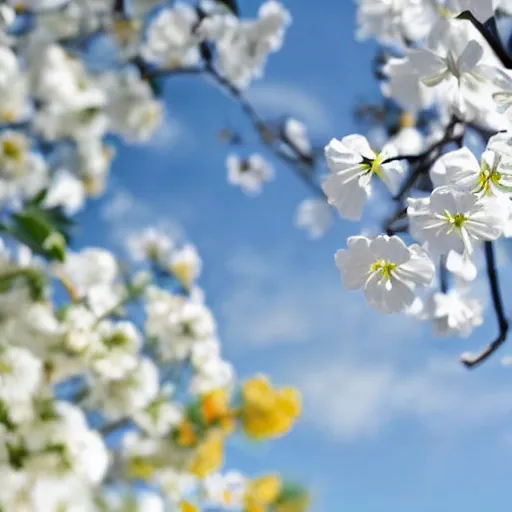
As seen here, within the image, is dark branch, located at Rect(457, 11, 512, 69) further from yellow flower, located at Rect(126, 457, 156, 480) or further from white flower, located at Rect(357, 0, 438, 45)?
yellow flower, located at Rect(126, 457, 156, 480)

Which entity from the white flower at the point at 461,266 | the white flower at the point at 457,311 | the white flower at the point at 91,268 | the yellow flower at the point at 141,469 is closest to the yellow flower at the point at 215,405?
the yellow flower at the point at 141,469

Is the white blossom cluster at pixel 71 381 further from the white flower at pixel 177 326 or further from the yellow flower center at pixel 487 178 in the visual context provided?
the yellow flower center at pixel 487 178

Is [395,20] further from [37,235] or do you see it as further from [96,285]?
[96,285]

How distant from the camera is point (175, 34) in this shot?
0.93 meters

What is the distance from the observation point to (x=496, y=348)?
0.37 meters

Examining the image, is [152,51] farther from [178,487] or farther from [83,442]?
[178,487]

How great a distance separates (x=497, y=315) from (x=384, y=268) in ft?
0.39

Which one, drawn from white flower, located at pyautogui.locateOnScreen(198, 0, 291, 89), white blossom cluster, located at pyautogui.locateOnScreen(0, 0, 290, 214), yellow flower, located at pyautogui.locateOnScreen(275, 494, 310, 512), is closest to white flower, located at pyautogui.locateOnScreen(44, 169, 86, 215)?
white blossom cluster, located at pyautogui.locateOnScreen(0, 0, 290, 214)

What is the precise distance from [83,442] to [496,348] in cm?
41

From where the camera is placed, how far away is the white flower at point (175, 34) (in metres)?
0.90

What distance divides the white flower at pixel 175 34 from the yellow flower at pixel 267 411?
50 centimetres

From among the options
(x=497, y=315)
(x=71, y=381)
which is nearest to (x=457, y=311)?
(x=497, y=315)

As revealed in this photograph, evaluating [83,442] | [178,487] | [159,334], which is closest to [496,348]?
[83,442]

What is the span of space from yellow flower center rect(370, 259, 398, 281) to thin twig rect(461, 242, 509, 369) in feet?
0.35
